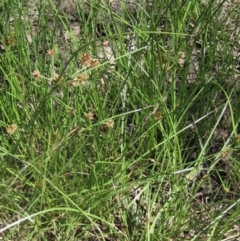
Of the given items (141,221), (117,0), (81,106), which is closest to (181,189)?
(141,221)

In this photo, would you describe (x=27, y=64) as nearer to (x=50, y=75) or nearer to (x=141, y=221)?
(x=50, y=75)

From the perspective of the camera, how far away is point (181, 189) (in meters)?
1.41

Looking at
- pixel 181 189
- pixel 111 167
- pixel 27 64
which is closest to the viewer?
pixel 181 189

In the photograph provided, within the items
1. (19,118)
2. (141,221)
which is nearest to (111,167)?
(141,221)

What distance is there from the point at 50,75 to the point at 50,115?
23 cm

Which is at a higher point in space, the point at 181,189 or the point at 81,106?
the point at 81,106

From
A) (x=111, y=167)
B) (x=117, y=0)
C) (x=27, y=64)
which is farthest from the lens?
(x=117, y=0)

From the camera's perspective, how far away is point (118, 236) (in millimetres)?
1438

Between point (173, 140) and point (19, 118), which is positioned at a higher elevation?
point (19, 118)

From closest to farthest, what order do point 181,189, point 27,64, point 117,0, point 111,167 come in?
point 181,189 → point 111,167 → point 27,64 → point 117,0

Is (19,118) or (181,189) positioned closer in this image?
(181,189)

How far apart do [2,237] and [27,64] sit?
50 centimetres

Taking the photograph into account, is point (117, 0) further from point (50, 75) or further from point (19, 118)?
point (19, 118)

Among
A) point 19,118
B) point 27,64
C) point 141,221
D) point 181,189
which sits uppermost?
point 27,64
